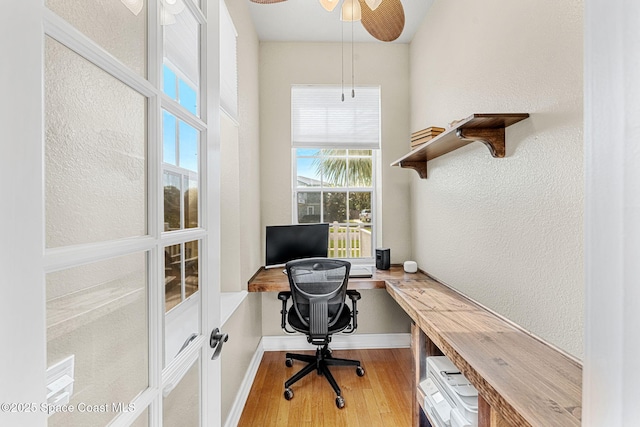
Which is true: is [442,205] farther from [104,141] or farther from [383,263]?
[104,141]

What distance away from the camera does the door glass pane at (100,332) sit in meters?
0.48

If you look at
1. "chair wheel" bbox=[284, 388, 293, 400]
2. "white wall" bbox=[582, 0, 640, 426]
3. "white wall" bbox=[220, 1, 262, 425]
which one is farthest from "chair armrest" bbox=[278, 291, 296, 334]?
"white wall" bbox=[582, 0, 640, 426]

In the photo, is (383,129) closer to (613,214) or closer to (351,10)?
(351,10)

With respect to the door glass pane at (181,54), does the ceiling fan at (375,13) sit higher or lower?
higher

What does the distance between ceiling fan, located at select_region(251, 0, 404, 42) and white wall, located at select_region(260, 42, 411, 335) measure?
46.3 inches

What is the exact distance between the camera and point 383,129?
3002 millimetres

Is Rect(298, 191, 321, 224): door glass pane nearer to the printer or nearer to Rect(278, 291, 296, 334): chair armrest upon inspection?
Rect(278, 291, 296, 334): chair armrest

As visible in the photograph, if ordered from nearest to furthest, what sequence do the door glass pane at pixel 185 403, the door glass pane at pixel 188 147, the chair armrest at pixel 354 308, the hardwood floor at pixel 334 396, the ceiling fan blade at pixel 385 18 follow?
1. the door glass pane at pixel 185 403
2. the door glass pane at pixel 188 147
3. the ceiling fan blade at pixel 385 18
4. the hardwood floor at pixel 334 396
5. the chair armrest at pixel 354 308

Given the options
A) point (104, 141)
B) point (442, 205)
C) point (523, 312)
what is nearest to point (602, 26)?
point (104, 141)

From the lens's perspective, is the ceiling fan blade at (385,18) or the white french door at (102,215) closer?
the white french door at (102,215)

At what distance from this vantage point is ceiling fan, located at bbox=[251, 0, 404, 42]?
1.58 m

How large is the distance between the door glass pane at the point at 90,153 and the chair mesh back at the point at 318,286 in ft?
4.93

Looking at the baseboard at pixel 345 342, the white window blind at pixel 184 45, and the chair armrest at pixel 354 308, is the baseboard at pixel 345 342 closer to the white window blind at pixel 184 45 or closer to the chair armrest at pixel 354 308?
the chair armrest at pixel 354 308

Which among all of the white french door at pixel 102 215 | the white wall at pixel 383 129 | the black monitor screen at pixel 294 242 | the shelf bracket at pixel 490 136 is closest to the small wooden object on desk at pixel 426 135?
the shelf bracket at pixel 490 136
